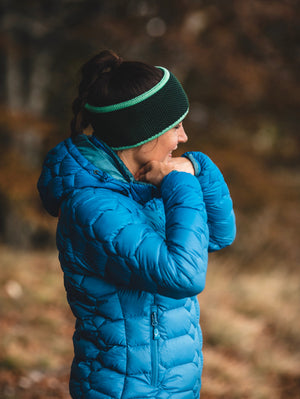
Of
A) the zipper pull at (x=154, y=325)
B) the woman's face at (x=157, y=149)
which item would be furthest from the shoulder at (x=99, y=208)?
the zipper pull at (x=154, y=325)

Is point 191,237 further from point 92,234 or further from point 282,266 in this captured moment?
point 282,266

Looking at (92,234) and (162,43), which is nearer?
(92,234)

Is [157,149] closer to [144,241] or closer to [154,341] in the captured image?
[144,241]

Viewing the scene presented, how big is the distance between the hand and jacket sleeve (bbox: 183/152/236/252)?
0.04 meters

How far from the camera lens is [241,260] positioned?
825 centimetres

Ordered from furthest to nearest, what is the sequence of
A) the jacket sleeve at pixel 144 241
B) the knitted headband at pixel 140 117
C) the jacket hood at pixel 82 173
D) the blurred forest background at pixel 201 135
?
the blurred forest background at pixel 201 135
the knitted headband at pixel 140 117
the jacket hood at pixel 82 173
the jacket sleeve at pixel 144 241

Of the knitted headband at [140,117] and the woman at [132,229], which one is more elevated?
the knitted headband at [140,117]

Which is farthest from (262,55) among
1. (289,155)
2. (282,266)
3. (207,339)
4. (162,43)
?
(282,266)

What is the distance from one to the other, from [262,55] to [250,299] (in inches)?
129

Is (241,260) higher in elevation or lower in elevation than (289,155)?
lower

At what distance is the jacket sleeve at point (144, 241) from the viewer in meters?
1.27

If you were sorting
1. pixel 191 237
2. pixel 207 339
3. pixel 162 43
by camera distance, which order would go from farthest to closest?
1. pixel 162 43
2. pixel 207 339
3. pixel 191 237

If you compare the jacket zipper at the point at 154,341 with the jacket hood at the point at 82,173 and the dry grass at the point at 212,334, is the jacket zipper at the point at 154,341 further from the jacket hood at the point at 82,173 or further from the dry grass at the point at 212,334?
the dry grass at the point at 212,334

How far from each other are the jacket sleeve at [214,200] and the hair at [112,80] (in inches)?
13.0
